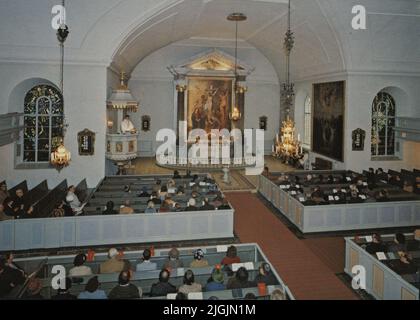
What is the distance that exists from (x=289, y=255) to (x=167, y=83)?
17.4 meters

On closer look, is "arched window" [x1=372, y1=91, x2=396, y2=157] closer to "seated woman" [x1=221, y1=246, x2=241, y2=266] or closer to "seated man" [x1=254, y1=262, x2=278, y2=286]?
"seated woman" [x1=221, y1=246, x2=241, y2=266]

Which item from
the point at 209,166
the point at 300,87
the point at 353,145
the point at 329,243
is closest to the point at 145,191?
the point at 329,243

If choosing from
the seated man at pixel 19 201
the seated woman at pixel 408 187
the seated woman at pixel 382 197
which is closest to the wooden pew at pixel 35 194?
the seated man at pixel 19 201

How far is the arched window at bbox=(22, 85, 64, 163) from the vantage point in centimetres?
1522

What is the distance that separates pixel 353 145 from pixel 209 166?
25.3 feet

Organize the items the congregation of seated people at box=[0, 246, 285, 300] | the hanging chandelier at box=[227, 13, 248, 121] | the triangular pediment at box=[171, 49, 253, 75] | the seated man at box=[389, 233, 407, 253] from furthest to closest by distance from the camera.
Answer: the triangular pediment at box=[171, 49, 253, 75] < the hanging chandelier at box=[227, 13, 248, 121] < the seated man at box=[389, 233, 407, 253] < the congregation of seated people at box=[0, 246, 285, 300]

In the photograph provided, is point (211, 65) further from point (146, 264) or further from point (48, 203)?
point (146, 264)

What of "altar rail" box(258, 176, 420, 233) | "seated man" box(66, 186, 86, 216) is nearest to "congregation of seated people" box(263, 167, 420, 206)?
"altar rail" box(258, 176, 420, 233)

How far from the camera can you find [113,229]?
1010 cm

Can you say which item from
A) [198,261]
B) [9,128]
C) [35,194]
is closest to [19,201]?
[35,194]

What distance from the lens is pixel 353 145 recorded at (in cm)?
1714

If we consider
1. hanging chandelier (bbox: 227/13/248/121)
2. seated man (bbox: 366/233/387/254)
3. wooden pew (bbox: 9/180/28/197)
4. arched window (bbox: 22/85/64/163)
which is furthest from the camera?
hanging chandelier (bbox: 227/13/248/121)

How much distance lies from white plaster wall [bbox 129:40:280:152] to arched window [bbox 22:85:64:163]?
874 cm

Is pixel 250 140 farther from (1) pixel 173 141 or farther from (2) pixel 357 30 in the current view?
(2) pixel 357 30
